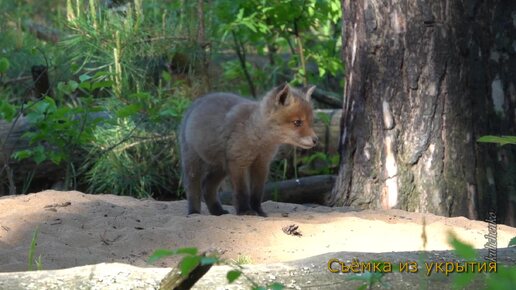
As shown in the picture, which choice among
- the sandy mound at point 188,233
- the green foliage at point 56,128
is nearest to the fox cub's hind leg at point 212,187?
the sandy mound at point 188,233

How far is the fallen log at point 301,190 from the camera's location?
7.91 metres

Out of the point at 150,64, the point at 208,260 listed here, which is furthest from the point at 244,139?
the point at 208,260

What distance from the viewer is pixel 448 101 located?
19.4 feet

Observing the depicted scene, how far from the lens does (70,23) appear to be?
829 cm

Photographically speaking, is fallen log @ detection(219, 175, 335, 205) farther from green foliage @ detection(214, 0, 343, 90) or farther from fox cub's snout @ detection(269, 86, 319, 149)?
fox cub's snout @ detection(269, 86, 319, 149)

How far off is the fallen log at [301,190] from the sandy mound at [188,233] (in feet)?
6.51

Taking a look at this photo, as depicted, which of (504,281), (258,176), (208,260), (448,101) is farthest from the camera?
(258,176)

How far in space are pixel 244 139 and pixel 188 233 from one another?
1.35 meters

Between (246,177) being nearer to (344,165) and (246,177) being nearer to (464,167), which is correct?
(344,165)

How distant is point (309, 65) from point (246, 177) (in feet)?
17.4

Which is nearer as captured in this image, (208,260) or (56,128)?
(208,260)

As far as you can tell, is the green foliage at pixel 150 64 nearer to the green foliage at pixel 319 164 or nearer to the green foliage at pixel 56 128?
the green foliage at pixel 319 164

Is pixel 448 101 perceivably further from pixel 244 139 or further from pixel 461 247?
pixel 461 247

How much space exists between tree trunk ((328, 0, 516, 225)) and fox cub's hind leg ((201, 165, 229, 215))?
1.41 meters
